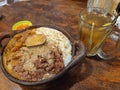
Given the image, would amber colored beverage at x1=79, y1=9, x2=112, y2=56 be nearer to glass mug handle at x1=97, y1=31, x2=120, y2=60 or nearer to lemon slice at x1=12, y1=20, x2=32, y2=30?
glass mug handle at x1=97, y1=31, x2=120, y2=60

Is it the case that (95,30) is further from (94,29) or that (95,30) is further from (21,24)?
(21,24)

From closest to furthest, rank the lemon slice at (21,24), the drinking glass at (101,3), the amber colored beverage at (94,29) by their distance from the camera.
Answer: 1. the amber colored beverage at (94,29)
2. the lemon slice at (21,24)
3. the drinking glass at (101,3)

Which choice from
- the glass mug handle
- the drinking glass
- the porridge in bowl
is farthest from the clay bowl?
the drinking glass

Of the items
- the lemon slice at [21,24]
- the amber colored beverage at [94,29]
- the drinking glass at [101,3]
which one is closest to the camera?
the amber colored beverage at [94,29]

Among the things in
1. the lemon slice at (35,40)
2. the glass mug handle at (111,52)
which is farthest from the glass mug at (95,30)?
the lemon slice at (35,40)

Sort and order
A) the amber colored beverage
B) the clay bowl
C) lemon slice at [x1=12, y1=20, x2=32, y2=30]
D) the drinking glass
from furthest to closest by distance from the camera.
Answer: the drinking glass, lemon slice at [x1=12, y1=20, x2=32, y2=30], the amber colored beverage, the clay bowl

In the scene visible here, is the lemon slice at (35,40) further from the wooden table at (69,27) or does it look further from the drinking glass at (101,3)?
the drinking glass at (101,3)

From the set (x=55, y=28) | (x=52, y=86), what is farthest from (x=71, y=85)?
(x=55, y=28)
